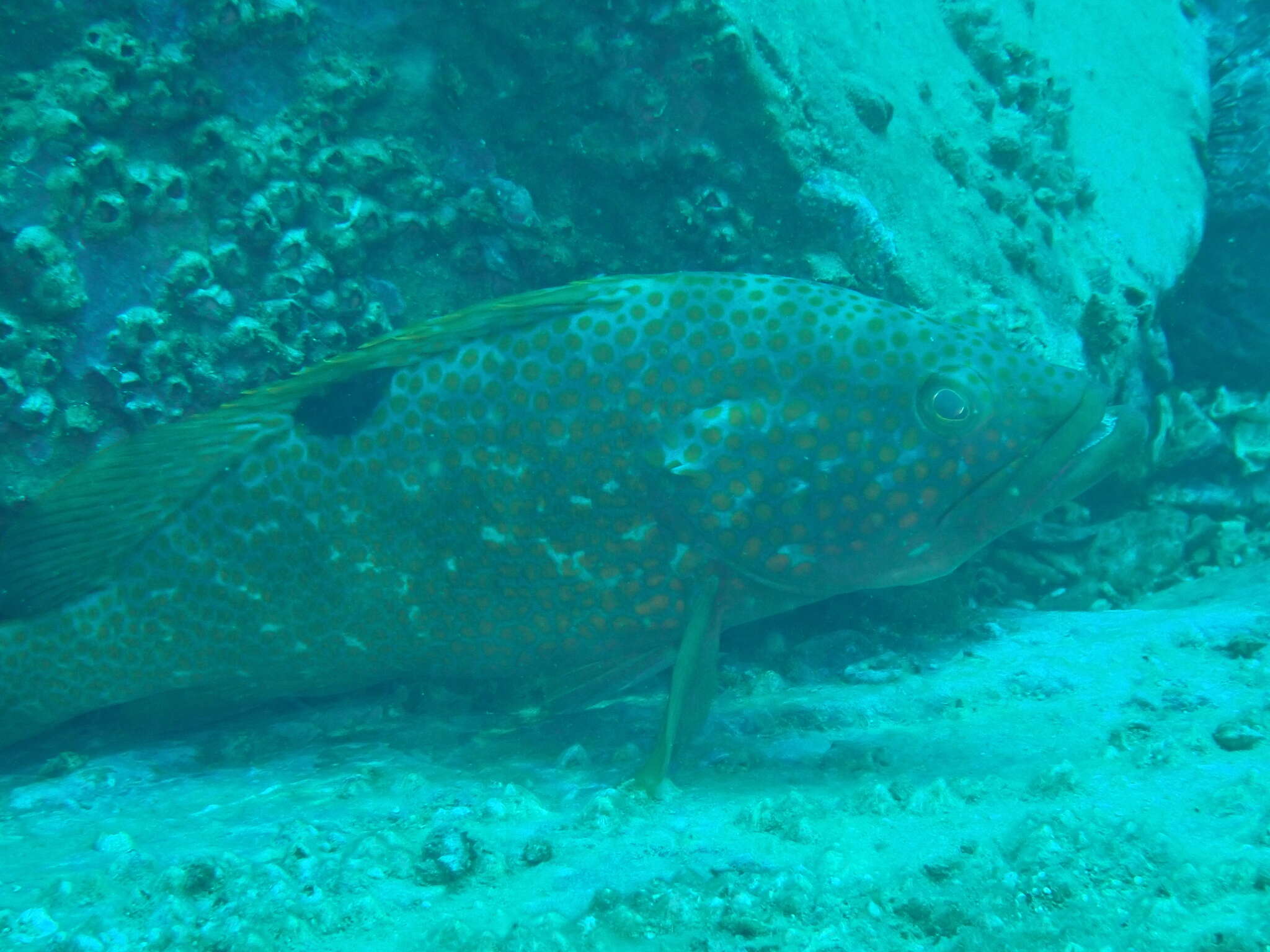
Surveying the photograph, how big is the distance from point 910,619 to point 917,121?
144 inches

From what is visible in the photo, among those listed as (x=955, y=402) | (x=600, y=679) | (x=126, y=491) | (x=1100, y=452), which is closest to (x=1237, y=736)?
(x=1100, y=452)

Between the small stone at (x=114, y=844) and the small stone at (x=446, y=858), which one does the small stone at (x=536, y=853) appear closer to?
the small stone at (x=446, y=858)

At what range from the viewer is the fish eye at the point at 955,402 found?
3148mm

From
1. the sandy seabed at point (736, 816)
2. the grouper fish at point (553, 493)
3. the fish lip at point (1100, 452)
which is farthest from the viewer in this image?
the grouper fish at point (553, 493)

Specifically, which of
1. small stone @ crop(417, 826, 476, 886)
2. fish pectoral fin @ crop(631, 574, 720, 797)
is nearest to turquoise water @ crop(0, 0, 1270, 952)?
small stone @ crop(417, 826, 476, 886)

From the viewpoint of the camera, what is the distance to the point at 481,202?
14.3ft

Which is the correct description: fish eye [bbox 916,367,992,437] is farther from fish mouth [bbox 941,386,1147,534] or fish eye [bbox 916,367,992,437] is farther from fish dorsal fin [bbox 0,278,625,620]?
fish dorsal fin [bbox 0,278,625,620]

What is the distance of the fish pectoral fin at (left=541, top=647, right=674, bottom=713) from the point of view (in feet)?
11.9

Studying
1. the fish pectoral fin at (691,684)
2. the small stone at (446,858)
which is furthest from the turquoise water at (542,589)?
the fish pectoral fin at (691,684)

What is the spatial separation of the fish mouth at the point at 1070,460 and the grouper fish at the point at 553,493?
0.04 feet

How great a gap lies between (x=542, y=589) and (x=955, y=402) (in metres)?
2.02

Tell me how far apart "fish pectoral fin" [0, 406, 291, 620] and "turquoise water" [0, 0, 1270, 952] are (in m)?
0.02

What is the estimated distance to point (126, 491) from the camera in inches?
137

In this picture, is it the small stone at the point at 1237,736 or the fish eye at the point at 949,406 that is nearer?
the small stone at the point at 1237,736
